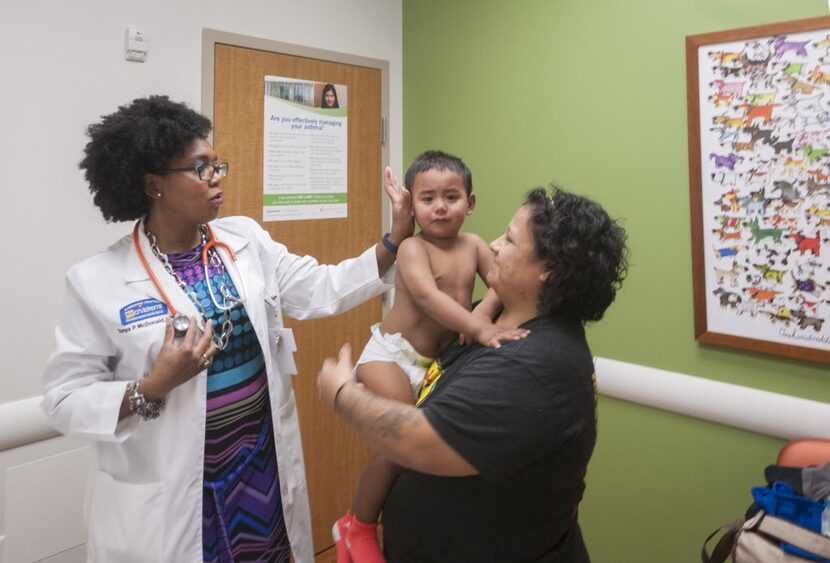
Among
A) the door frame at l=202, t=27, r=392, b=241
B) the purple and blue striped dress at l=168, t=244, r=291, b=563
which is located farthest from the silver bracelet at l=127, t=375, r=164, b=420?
the door frame at l=202, t=27, r=392, b=241

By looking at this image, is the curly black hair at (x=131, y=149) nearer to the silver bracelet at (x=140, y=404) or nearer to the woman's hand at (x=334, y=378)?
the silver bracelet at (x=140, y=404)

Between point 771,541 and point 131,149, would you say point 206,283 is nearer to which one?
point 131,149

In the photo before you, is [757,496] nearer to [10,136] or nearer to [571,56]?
[571,56]

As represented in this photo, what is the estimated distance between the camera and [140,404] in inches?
51.3

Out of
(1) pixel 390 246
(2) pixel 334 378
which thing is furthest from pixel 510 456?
(1) pixel 390 246

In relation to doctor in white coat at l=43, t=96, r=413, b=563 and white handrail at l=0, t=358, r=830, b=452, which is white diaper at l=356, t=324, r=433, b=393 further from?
white handrail at l=0, t=358, r=830, b=452

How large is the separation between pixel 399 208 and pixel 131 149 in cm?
71

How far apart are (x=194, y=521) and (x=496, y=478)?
84 centimetres

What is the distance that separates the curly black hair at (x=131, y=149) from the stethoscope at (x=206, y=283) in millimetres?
97

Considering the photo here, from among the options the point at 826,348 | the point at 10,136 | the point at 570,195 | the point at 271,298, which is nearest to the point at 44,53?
the point at 10,136

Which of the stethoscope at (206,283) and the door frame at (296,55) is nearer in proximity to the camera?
the stethoscope at (206,283)

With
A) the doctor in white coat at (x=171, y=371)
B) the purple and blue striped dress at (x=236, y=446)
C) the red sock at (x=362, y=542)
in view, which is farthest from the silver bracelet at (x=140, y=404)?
the red sock at (x=362, y=542)

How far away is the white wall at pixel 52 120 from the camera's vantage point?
184 cm

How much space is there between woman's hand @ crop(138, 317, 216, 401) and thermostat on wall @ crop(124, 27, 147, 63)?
1.28m
